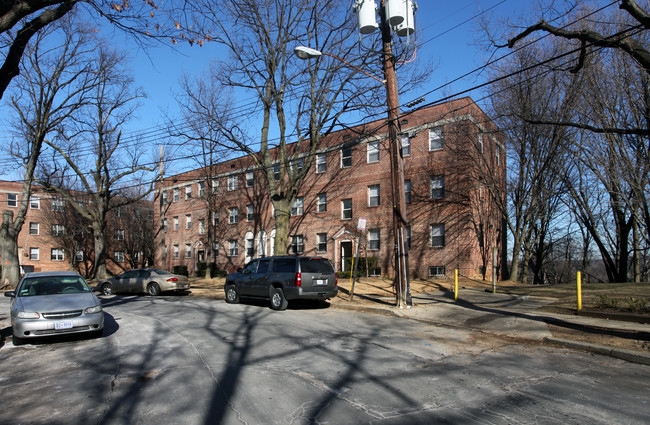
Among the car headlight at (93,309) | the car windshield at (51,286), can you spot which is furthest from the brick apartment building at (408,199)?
the car headlight at (93,309)

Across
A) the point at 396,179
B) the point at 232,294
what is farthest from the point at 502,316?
the point at 232,294

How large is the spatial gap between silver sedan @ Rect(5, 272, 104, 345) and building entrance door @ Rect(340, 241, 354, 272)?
21290 millimetres

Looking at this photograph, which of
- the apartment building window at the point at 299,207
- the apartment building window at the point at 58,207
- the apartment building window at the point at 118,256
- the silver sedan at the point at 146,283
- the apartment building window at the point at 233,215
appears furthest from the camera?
the apartment building window at the point at 118,256

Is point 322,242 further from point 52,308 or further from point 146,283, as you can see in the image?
point 52,308

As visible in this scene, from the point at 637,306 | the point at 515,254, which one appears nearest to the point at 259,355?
the point at 637,306

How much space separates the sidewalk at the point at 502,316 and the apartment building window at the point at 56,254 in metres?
45.1

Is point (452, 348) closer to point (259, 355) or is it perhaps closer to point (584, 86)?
point (259, 355)

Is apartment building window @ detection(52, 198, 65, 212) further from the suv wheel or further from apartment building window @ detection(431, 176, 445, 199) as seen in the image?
the suv wheel

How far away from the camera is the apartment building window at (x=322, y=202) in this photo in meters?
31.8

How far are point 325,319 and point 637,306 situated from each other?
789cm

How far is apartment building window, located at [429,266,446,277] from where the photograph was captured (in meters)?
25.6

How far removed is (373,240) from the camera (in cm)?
2873

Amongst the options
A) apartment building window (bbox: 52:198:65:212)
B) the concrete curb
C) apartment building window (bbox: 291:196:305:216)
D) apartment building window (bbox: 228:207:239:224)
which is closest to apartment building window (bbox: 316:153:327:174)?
apartment building window (bbox: 291:196:305:216)

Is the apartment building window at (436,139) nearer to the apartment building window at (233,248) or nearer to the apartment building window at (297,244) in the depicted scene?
the apartment building window at (297,244)
